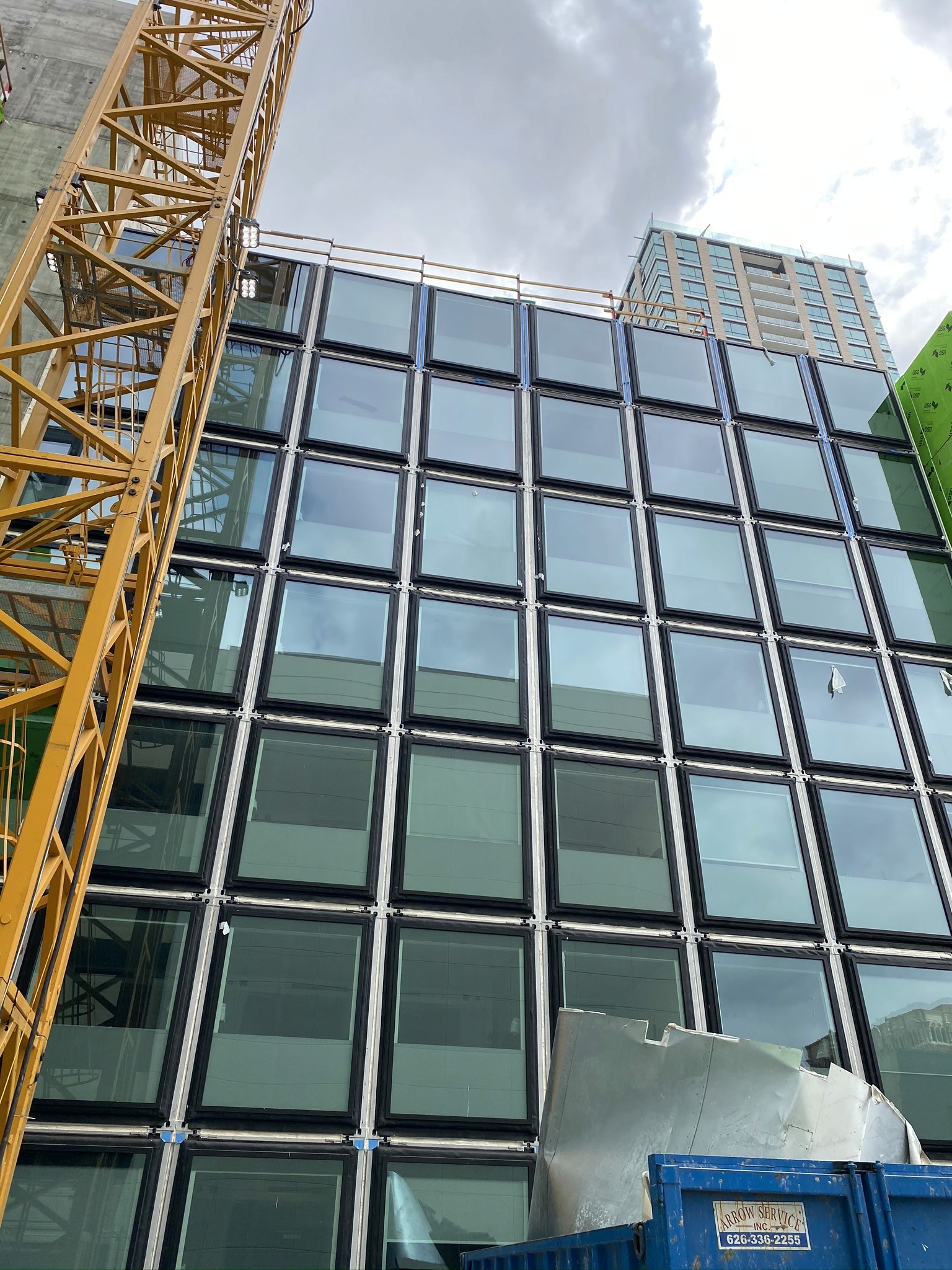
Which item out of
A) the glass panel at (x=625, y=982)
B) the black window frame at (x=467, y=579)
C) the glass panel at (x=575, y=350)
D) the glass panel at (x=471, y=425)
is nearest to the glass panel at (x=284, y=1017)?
the glass panel at (x=625, y=982)

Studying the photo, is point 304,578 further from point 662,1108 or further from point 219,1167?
point 662,1108

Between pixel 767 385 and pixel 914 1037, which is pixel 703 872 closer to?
pixel 914 1037

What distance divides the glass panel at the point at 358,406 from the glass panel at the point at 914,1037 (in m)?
14.4

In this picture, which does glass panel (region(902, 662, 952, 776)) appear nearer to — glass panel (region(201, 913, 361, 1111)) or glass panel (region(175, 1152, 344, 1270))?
glass panel (region(201, 913, 361, 1111))

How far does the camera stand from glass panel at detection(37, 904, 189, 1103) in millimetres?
13164

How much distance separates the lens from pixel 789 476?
928 inches

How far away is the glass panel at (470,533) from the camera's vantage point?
19.9 m

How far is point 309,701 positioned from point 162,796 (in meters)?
3.02

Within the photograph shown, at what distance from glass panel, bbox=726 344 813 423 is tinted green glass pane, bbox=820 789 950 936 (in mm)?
10754

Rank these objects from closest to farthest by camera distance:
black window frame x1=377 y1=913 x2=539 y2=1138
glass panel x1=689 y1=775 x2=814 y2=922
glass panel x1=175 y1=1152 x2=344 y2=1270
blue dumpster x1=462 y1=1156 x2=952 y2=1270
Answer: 1. blue dumpster x1=462 y1=1156 x2=952 y2=1270
2. glass panel x1=175 y1=1152 x2=344 y2=1270
3. black window frame x1=377 y1=913 x2=539 y2=1138
4. glass panel x1=689 y1=775 x2=814 y2=922

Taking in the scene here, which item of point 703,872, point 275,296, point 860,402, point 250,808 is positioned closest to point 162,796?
point 250,808

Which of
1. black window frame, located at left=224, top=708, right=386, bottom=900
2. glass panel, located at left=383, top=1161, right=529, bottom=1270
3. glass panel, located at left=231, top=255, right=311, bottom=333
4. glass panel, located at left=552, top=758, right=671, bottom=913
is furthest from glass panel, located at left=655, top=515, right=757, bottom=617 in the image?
glass panel, located at left=383, top=1161, right=529, bottom=1270

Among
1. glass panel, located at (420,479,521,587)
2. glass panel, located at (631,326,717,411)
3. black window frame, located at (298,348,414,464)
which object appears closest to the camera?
glass panel, located at (420,479,521,587)

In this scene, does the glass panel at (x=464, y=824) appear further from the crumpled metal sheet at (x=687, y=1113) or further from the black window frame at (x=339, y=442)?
the crumpled metal sheet at (x=687, y=1113)
